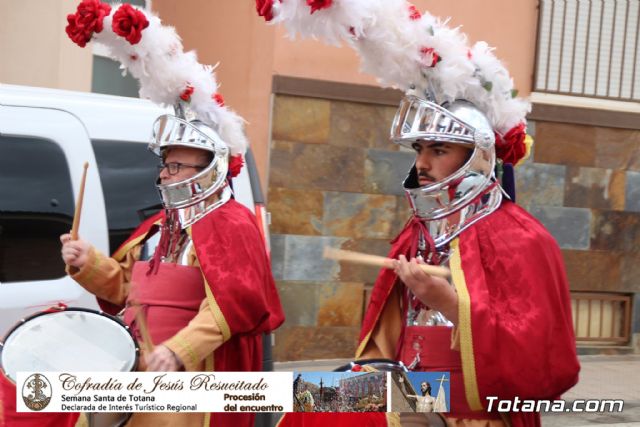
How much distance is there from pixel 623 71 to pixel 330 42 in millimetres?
7101

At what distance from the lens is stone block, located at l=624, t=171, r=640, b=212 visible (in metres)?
9.09

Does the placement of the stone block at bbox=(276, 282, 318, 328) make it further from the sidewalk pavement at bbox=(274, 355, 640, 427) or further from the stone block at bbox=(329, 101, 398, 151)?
the stone block at bbox=(329, 101, 398, 151)

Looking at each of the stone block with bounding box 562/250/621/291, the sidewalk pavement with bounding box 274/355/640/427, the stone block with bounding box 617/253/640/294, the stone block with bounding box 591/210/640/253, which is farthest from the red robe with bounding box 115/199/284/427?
the stone block with bounding box 617/253/640/294

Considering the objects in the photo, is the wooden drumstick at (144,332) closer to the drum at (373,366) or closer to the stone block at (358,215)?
the drum at (373,366)

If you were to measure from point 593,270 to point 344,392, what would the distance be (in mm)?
6748

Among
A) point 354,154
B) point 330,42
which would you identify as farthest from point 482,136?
point 354,154

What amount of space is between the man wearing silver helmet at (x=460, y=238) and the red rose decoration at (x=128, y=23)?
Answer: 2.55 feet

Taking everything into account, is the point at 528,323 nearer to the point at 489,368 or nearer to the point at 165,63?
the point at 489,368

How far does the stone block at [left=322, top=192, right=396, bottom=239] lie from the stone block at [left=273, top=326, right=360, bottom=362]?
0.81m

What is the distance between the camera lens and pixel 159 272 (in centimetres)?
339

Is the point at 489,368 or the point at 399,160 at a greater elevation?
the point at 399,160

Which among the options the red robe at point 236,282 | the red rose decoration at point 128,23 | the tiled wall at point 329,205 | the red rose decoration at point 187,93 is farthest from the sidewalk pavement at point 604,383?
the red rose decoration at point 128,23

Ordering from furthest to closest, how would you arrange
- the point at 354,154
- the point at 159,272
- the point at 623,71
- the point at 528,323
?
the point at 623,71 < the point at 354,154 < the point at 159,272 < the point at 528,323

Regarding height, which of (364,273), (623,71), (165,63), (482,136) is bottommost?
(364,273)
